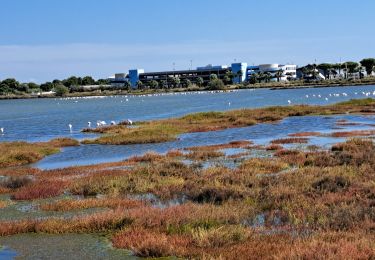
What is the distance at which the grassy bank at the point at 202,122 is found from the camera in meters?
50.7

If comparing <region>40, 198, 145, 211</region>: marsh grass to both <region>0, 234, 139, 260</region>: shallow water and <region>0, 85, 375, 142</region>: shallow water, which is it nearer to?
<region>0, 234, 139, 260</region>: shallow water

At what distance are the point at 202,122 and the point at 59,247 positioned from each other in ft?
180

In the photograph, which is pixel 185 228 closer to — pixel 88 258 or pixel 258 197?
pixel 88 258

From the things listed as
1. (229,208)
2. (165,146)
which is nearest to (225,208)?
(229,208)

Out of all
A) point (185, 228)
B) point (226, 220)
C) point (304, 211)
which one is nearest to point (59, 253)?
point (185, 228)

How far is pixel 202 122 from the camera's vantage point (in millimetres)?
68562

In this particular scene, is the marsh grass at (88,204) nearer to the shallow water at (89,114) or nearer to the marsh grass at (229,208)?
the marsh grass at (229,208)

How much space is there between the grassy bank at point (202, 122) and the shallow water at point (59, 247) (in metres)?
32.7

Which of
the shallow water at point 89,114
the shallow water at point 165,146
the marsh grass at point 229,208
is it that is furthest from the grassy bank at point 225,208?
the shallow water at point 89,114

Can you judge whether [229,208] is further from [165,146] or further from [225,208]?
[165,146]

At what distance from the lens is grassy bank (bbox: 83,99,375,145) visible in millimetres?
50719

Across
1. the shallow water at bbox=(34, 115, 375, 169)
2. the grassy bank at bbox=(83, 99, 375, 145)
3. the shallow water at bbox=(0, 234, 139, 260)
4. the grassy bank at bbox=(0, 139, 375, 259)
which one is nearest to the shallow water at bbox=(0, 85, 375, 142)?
the grassy bank at bbox=(83, 99, 375, 145)

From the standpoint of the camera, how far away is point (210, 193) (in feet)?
65.7

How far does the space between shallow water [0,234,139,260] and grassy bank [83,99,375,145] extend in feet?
107
